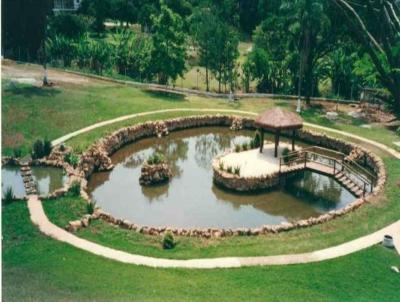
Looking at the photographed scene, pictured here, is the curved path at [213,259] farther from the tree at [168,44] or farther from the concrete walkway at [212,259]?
the tree at [168,44]

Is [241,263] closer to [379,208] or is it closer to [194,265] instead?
[194,265]

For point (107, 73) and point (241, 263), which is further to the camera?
point (107, 73)

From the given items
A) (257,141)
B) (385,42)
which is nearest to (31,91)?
(257,141)

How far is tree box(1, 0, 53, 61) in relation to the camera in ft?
191

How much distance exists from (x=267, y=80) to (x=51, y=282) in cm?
3747

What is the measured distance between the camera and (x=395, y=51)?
19.0 metres

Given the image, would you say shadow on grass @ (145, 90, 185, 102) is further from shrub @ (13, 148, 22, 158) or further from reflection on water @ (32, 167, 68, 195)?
reflection on water @ (32, 167, 68, 195)

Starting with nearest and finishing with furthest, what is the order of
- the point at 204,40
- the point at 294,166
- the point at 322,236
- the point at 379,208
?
the point at 322,236 < the point at 379,208 < the point at 294,166 < the point at 204,40

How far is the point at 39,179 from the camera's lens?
31219 millimetres

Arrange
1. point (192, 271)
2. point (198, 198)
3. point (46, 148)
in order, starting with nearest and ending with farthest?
point (192, 271), point (198, 198), point (46, 148)

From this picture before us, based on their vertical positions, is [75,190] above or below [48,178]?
above

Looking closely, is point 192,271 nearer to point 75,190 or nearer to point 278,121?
point 75,190

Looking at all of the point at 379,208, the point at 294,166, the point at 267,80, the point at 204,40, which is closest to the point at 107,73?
the point at 204,40

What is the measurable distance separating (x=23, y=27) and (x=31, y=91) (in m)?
18.6
